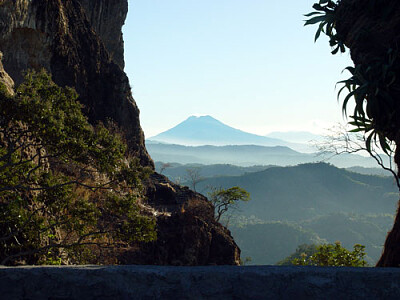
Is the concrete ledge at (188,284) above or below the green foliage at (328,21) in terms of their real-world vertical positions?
below

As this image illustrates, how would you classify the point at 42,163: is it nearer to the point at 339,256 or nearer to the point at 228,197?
the point at 339,256

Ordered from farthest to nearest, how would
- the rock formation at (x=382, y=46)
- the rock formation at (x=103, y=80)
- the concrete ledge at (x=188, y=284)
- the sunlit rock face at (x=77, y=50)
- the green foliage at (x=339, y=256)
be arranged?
the sunlit rock face at (x=77, y=50), the rock formation at (x=103, y=80), the green foliage at (x=339, y=256), the rock formation at (x=382, y=46), the concrete ledge at (x=188, y=284)

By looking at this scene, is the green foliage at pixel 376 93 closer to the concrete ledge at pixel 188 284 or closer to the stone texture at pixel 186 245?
the concrete ledge at pixel 188 284

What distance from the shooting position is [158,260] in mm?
12211

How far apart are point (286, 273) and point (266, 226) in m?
144

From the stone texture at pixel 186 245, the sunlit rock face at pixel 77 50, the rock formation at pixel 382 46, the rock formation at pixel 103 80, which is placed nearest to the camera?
the rock formation at pixel 382 46

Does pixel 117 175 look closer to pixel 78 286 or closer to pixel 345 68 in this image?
pixel 78 286

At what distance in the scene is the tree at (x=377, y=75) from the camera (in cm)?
733

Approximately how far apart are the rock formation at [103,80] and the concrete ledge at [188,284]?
225 inches

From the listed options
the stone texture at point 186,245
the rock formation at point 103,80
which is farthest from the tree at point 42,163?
the stone texture at point 186,245

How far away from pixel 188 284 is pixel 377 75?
21.6 ft

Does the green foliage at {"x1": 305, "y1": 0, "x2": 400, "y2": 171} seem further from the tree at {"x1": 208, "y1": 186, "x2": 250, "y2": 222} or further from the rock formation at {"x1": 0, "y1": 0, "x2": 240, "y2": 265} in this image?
the tree at {"x1": 208, "y1": 186, "x2": 250, "y2": 222}

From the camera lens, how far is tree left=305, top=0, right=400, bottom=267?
24.0ft

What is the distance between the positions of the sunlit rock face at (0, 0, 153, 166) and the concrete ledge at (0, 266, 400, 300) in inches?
477
